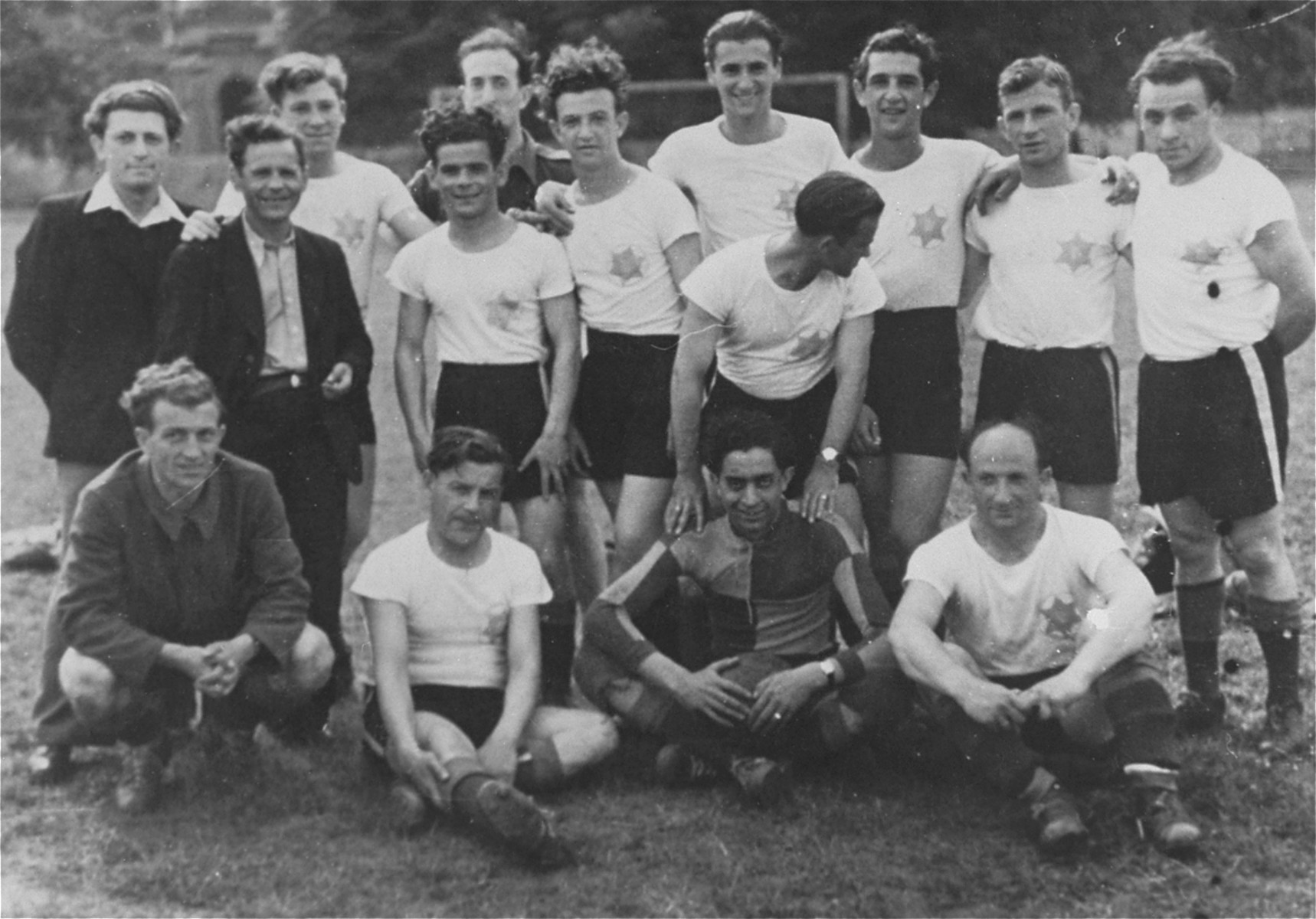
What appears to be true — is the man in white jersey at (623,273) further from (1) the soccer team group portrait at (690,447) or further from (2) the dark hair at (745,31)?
(2) the dark hair at (745,31)

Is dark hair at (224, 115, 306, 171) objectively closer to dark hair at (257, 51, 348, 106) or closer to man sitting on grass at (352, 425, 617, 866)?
dark hair at (257, 51, 348, 106)

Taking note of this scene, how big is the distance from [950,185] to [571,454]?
141 cm

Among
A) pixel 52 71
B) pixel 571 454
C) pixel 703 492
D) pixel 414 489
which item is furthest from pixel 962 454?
pixel 52 71

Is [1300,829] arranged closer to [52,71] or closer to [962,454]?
[962,454]

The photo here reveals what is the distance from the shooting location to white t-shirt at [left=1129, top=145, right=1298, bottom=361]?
418cm

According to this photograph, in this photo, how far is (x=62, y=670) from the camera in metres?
4.03

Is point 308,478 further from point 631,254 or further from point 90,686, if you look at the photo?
point 631,254

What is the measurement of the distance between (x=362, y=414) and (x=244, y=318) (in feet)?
1.68

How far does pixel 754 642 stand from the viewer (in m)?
4.18

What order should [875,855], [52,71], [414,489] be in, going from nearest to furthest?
1. [875,855]
2. [414,489]
3. [52,71]

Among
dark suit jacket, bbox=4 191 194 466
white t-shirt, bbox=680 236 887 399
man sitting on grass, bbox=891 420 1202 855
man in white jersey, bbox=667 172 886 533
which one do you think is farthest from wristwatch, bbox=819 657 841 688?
dark suit jacket, bbox=4 191 194 466

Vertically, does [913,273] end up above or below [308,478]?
above

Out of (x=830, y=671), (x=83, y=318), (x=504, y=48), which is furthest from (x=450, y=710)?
(x=504, y=48)

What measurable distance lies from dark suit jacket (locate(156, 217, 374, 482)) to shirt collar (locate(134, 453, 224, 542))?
15.7 inches
